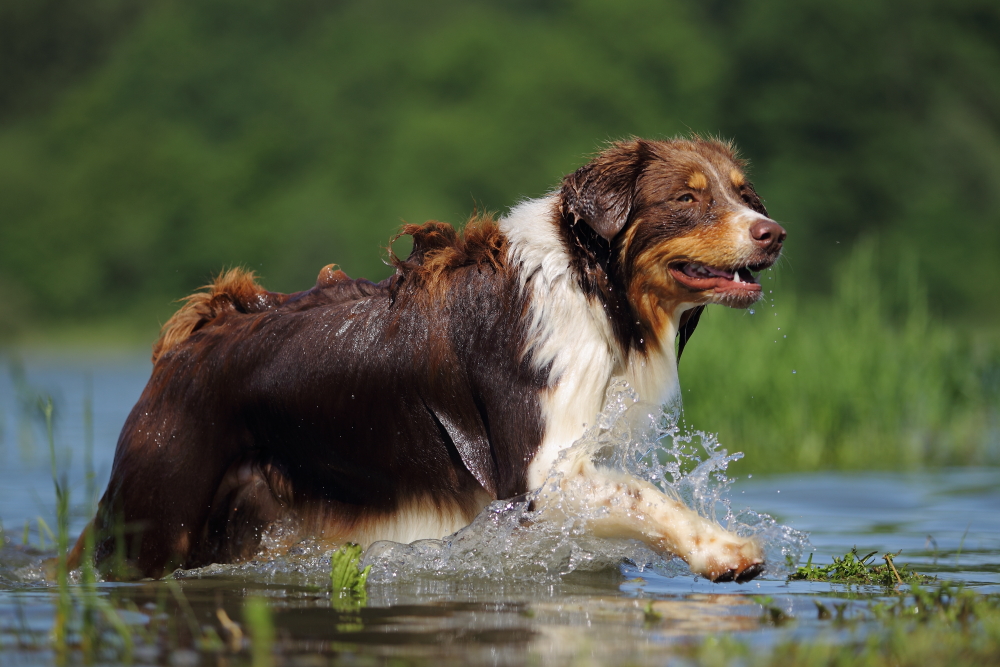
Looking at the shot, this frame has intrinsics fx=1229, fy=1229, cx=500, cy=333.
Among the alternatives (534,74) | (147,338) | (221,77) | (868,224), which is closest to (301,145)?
(221,77)

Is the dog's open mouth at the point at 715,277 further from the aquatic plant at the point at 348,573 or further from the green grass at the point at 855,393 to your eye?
the green grass at the point at 855,393

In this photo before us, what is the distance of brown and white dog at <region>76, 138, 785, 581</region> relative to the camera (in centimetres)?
471

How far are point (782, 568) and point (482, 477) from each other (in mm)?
1332

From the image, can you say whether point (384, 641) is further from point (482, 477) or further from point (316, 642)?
point (482, 477)

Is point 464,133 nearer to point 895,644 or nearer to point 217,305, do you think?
point 217,305

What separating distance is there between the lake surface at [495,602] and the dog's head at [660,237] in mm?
1068

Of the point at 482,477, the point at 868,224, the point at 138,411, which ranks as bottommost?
the point at 482,477

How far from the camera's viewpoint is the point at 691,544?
14.2 ft

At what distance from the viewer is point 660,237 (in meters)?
4.86

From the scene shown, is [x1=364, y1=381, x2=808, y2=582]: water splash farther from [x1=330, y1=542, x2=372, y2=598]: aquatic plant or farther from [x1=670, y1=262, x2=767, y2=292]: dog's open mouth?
[x1=670, y1=262, x2=767, y2=292]: dog's open mouth

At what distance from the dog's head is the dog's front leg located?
2.12 ft

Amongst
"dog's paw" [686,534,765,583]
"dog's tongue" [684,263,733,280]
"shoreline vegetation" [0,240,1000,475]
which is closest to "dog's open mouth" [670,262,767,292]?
"dog's tongue" [684,263,733,280]

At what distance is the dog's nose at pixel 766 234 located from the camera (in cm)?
470

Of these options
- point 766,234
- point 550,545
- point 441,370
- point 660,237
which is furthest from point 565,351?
point 766,234
